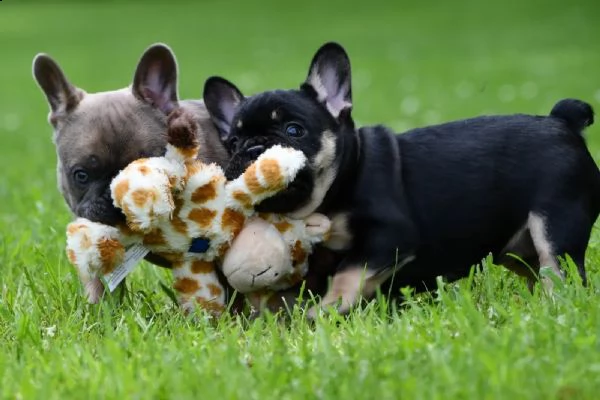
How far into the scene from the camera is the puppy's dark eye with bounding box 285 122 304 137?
4367 mm

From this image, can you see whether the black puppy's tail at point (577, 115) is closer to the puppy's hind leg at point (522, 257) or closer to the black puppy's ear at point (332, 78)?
the puppy's hind leg at point (522, 257)

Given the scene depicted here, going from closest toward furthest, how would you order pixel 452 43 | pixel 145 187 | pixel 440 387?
pixel 440 387, pixel 145 187, pixel 452 43

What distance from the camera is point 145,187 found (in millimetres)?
4129

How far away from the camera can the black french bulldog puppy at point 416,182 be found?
4.36 metres

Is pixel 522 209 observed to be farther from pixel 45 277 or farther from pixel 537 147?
pixel 45 277

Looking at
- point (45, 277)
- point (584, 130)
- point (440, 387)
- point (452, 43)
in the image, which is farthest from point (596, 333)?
point (452, 43)

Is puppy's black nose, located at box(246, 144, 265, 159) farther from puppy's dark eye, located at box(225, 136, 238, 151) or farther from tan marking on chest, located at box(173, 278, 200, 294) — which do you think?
tan marking on chest, located at box(173, 278, 200, 294)

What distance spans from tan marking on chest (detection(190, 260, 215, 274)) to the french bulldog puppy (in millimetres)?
208

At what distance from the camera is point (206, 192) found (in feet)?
14.4

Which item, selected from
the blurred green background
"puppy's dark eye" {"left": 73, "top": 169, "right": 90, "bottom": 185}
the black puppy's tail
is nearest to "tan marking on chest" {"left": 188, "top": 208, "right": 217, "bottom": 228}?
"puppy's dark eye" {"left": 73, "top": 169, "right": 90, "bottom": 185}

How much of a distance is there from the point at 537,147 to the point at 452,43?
68.2 ft

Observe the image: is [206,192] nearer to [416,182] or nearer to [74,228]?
[74,228]

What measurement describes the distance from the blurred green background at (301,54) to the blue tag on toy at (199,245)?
184 centimetres

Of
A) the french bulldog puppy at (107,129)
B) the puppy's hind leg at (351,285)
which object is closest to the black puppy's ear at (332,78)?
the french bulldog puppy at (107,129)
